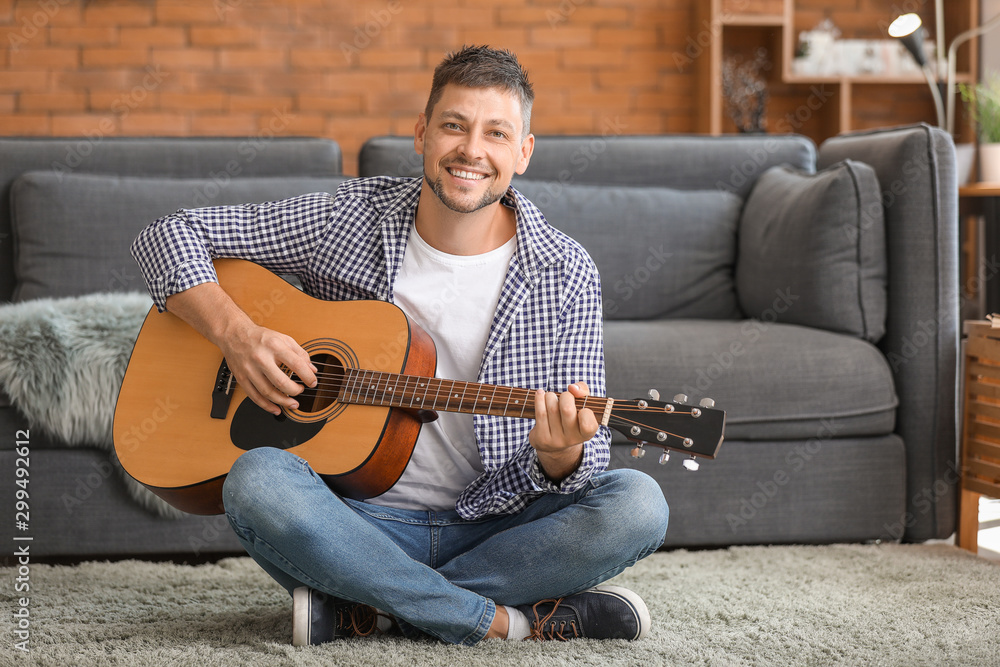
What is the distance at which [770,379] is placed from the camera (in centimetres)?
186

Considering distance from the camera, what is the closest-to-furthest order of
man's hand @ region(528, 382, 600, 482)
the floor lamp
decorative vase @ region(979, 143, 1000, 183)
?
man's hand @ region(528, 382, 600, 482)
the floor lamp
decorative vase @ region(979, 143, 1000, 183)

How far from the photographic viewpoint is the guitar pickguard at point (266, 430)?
1302 millimetres

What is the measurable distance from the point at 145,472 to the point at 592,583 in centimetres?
69

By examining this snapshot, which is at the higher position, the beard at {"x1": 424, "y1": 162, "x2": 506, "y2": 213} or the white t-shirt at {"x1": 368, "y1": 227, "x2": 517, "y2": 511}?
the beard at {"x1": 424, "y1": 162, "x2": 506, "y2": 213}

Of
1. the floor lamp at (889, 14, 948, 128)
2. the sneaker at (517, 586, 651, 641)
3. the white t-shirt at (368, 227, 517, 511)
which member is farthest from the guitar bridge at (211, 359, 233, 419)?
the floor lamp at (889, 14, 948, 128)

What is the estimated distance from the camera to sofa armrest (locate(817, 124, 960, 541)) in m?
1.93

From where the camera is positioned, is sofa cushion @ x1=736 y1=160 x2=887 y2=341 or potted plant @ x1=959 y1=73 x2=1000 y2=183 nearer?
sofa cushion @ x1=736 y1=160 x2=887 y2=341

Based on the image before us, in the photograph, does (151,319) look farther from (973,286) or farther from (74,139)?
(973,286)

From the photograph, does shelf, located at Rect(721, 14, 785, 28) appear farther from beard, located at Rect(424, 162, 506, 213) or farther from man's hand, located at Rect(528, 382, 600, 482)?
man's hand, located at Rect(528, 382, 600, 482)

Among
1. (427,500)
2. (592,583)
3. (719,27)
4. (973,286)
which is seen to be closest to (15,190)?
(427,500)

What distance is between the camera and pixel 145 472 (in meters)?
1.32

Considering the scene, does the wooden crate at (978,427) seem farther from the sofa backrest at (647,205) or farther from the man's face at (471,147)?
the man's face at (471,147)

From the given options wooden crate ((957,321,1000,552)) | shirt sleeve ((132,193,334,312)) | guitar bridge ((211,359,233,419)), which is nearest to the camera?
guitar bridge ((211,359,233,419))

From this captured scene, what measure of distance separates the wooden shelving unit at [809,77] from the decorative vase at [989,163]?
0.82m
